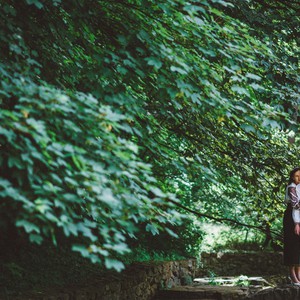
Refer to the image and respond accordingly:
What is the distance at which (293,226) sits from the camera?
757 cm

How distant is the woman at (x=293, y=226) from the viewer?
7426 mm

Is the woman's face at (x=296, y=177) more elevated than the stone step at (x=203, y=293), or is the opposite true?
the woman's face at (x=296, y=177)

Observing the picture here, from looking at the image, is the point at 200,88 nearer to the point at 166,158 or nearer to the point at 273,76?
the point at 166,158

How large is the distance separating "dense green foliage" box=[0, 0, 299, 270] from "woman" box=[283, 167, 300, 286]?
31cm

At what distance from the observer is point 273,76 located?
7.01 m

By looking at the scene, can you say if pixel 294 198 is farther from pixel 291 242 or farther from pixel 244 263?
pixel 244 263

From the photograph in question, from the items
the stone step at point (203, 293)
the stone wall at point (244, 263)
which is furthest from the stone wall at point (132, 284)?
the stone wall at point (244, 263)

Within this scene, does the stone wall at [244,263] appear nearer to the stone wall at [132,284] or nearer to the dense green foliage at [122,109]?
the stone wall at [132,284]

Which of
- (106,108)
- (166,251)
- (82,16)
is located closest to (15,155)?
(106,108)

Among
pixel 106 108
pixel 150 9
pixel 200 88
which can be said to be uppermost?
pixel 150 9

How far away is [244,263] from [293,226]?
894 centimetres

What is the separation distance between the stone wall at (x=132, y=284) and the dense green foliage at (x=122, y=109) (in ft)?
2.22

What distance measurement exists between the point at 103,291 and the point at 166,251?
4.37 metres

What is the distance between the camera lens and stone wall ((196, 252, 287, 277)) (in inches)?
624
